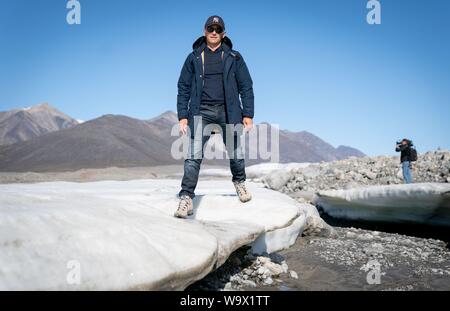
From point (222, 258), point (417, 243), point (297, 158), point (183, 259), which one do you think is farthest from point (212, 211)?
point (297, 158)

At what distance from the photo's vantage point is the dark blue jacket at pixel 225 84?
339 centimetres

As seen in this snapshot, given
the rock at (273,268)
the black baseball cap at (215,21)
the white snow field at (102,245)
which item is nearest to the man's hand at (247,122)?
the black baseball cap at (215,21)

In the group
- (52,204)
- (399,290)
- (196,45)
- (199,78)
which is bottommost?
(399,290)

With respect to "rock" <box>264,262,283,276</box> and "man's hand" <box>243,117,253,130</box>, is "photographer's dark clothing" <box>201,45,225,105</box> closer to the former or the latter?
"man's hand" <box>243,117,253,130</box>

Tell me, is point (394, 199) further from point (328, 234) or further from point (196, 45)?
point (196, 45)

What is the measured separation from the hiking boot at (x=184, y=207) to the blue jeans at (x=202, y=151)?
55 mm

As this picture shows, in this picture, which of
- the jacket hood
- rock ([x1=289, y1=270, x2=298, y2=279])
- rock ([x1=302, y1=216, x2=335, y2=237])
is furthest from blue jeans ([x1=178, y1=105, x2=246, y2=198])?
rock ([x1=302, y1=216, x2=335, y2=237])

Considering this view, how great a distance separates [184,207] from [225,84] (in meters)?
1.17

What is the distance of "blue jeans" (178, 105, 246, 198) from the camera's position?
329 cm

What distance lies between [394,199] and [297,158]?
75.5m

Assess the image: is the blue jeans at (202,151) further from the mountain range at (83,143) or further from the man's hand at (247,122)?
the mountain range at (83,143)

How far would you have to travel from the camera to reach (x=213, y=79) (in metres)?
3.44

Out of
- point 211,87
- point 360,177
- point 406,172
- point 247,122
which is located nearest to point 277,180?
point 360,177
